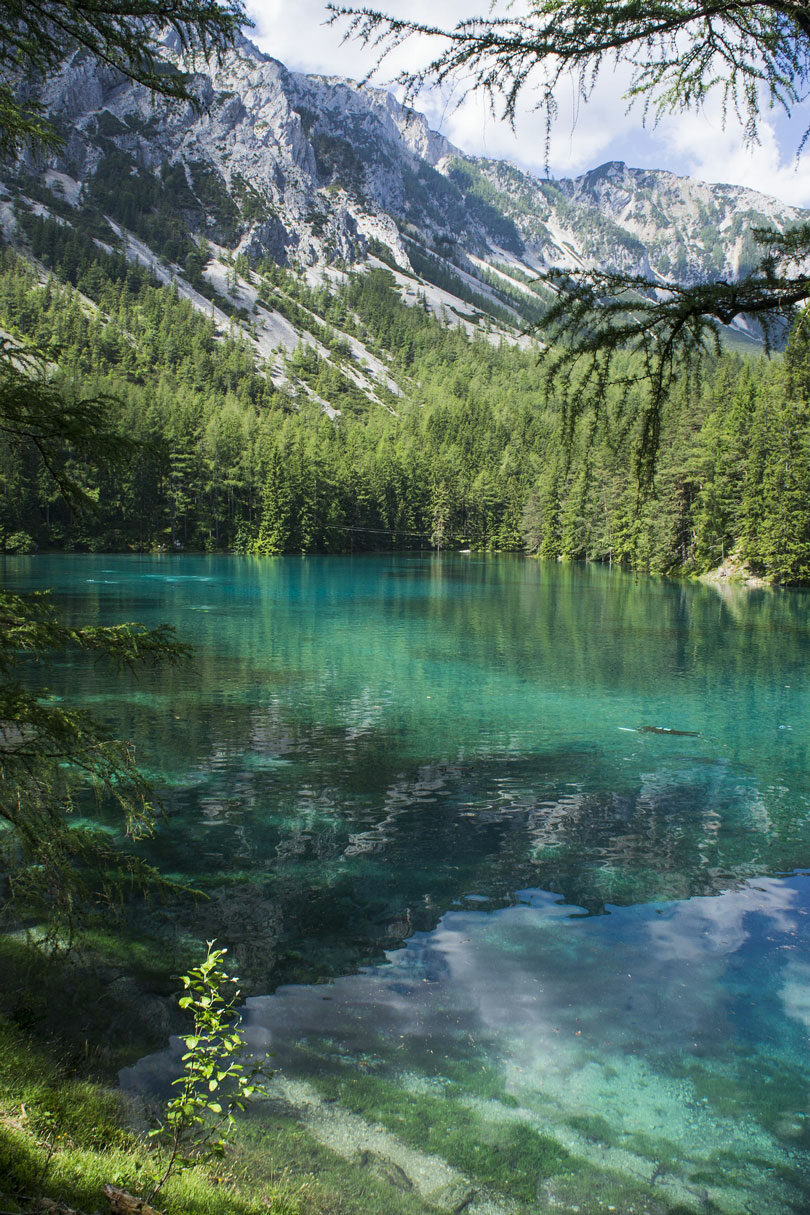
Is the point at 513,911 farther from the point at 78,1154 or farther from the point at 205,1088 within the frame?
the point at 78,1154

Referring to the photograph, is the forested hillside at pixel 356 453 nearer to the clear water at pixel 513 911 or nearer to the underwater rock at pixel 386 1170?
the clear water at pixel 513 911

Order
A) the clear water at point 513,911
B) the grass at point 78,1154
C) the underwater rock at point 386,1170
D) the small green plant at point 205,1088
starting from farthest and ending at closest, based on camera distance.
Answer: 1. the clear water at point 513,911
2. the underwater rock at point 386,1170
3. the small green plant at point 205,1088
4. the grass at point 78,1154

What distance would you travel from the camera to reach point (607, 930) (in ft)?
26.8

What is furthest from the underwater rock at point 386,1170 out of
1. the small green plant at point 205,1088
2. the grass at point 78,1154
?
the small green plant at point 205,1088

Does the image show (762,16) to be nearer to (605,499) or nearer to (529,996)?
(529,996)

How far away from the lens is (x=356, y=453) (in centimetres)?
12825

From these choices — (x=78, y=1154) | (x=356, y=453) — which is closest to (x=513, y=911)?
(x=78, y=1154)

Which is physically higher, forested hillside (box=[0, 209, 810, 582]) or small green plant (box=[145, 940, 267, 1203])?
forested hillside (box=[0, 209, 810, 582])

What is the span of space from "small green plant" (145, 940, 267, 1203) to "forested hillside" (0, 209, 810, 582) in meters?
3.82

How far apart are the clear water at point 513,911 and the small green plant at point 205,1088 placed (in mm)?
422

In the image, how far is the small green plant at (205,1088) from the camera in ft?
11.5

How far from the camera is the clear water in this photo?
516cm

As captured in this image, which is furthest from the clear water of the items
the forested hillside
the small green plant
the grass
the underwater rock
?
the forested hillside

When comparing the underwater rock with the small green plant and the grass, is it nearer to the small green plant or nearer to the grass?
the grass
